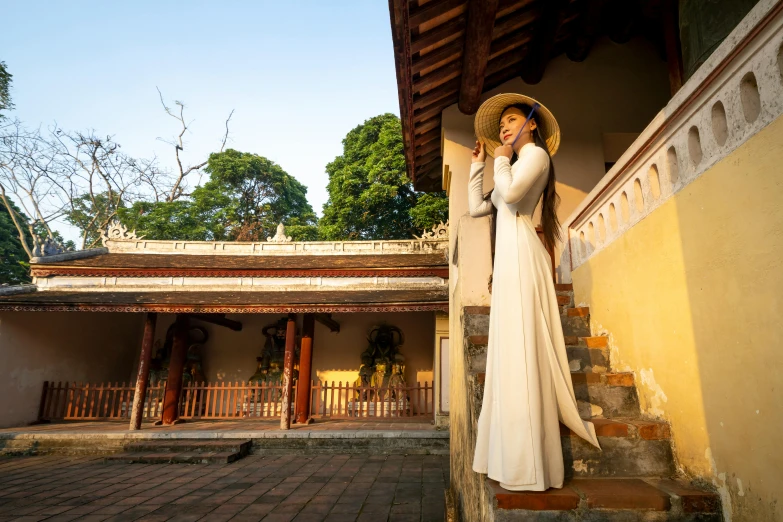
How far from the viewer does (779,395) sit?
1558mm

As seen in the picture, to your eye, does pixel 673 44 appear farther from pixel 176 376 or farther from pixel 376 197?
pixel 376 197

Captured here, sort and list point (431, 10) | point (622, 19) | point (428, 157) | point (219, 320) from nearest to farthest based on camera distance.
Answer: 1. point (431, 10)
2. point (622, 19)
3. point (428, 157)
4. point (219, 320)

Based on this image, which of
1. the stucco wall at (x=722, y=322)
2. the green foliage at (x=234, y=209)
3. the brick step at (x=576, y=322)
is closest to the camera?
the stucco wall at (x=722, y=322)

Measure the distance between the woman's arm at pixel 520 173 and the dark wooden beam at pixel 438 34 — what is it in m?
2.46

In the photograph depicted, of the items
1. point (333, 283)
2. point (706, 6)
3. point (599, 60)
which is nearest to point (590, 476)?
point (706, 6)

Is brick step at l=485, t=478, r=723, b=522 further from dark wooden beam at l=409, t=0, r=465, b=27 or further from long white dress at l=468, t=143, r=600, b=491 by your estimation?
dark wooden beam at l=409, t=0, r=465, b=27

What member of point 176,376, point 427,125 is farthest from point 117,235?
point 427,125

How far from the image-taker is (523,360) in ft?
6.12

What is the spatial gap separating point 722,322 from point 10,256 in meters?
29.0

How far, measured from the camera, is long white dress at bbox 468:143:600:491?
179 centimetres

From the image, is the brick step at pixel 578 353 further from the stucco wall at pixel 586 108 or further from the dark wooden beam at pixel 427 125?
the dark wooden beam at pixel 427 125

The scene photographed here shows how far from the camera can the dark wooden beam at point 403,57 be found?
3.48 meters

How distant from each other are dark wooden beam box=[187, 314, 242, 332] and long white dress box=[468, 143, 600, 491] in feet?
29.9

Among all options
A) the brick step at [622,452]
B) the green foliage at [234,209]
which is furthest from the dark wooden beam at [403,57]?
the green foliage at [234,209]
